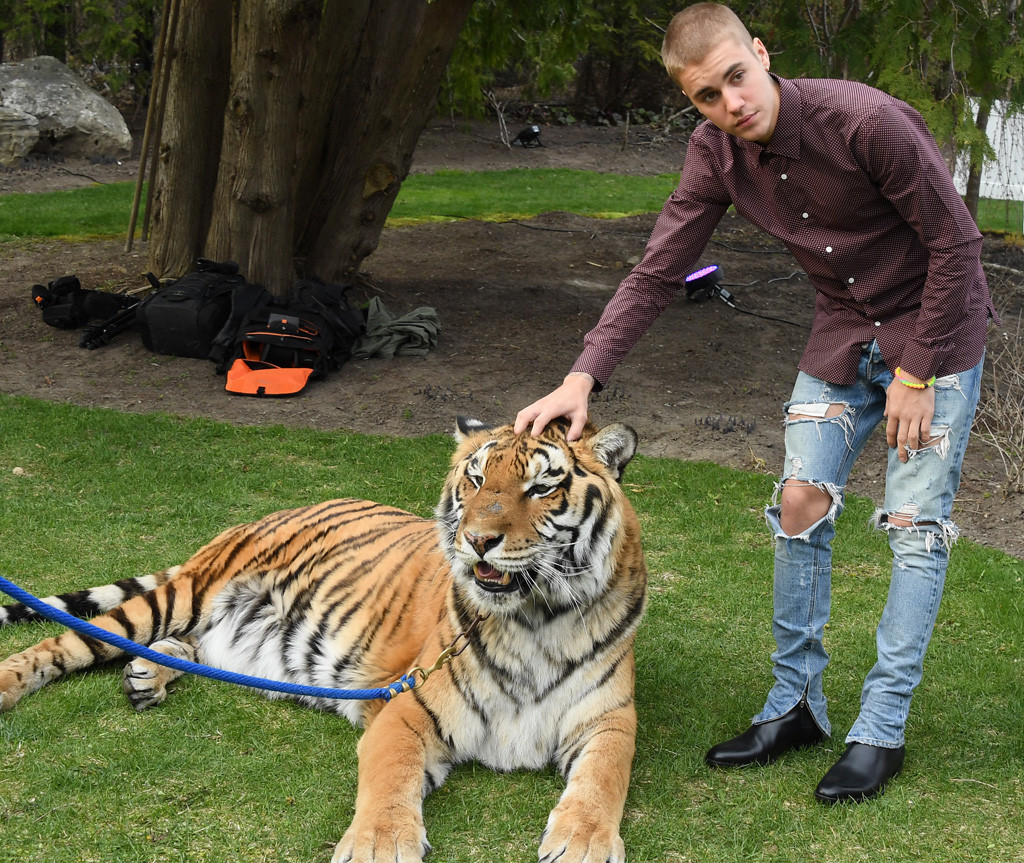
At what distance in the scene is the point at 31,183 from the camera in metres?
16.8

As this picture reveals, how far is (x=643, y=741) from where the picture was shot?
3764mm

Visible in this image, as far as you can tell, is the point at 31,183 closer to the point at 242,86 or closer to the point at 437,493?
the point at 242,86

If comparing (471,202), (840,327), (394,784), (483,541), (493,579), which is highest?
(840,327)

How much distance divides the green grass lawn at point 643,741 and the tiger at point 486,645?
13 centimetres

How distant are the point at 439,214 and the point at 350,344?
6919mm

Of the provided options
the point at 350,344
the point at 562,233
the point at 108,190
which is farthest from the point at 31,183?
the point at 350,344

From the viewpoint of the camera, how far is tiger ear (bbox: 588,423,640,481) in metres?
3.39

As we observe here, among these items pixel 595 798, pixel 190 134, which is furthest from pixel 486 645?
pixel 190 134

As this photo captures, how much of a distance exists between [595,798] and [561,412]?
1.18 m

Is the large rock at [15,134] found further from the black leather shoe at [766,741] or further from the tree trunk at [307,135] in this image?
the black leather shoe at [766,741]

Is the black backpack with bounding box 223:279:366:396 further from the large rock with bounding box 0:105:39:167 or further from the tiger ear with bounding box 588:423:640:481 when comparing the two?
the large rock with bounding box 0:105:39:167

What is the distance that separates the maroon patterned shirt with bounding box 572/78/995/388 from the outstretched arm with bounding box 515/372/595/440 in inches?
6.9

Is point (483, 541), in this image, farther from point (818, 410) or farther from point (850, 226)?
point (850, 226)

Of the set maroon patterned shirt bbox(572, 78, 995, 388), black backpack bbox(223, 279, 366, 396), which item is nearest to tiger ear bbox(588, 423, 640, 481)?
maroon patterned shirt bbox(572, 78, 995, 388)
